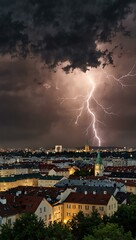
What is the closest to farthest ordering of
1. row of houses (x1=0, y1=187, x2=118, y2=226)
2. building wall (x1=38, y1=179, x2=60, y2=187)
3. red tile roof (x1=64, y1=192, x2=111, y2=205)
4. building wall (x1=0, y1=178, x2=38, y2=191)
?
row of houses (x1=0, y1=187, x2=118, y2=226) < red tile roof (x1=64, y1=192, x2=111, y2=205) < building wall (x1=38, y1=179, x2=60, y2=187) < building wall (x1=0, y1=178, x2=38, y2=191)

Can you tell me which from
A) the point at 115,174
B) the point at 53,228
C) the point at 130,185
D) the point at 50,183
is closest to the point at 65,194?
the point at 53,228

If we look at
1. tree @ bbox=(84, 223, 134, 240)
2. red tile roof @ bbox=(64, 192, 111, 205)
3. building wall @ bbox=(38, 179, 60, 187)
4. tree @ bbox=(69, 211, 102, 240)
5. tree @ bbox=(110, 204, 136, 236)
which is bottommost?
tree @ bbox=(84, 223, 134, 240)

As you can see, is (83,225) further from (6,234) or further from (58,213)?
(58,213)

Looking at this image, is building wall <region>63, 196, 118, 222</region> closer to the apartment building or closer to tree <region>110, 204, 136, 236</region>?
the apartment building

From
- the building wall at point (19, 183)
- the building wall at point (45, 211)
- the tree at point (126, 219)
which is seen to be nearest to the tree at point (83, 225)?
the tree at point (126, 219)

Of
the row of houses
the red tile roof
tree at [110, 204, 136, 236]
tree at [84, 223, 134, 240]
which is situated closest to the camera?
tree at [84, 223, 134, 240]

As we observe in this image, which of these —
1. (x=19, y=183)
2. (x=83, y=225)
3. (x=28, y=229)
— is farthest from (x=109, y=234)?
(x=19, y=183)

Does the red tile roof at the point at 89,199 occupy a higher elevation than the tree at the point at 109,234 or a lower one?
higher

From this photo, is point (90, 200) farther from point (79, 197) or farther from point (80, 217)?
point (80, 217)

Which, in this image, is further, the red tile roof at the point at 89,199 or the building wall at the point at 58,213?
the red tile roof at the point at 89,199

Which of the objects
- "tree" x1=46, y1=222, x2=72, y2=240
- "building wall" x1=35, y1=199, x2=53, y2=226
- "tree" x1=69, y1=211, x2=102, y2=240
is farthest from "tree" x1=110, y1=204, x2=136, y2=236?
"tree" x1=46, y1=222, x2=72, y2=240

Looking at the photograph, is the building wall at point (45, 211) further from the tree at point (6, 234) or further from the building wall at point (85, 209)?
the tree at point (6, 234)
